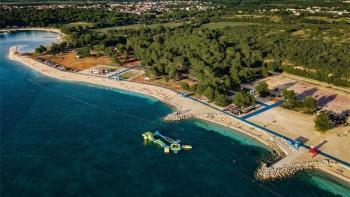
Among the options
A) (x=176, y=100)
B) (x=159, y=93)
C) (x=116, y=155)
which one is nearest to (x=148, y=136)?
(x=116, y=155)

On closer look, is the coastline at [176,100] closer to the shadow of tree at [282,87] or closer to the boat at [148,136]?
the boat at [148,136]

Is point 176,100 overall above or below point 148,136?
above

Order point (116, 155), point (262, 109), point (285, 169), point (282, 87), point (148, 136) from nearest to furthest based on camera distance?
point (285, 169) → point (116, 155) → point (148, 136) → point (262, 109) → point (282, 87)

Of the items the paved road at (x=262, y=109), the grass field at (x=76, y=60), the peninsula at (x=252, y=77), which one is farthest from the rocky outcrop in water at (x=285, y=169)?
the grass field at (x=76, y=60)

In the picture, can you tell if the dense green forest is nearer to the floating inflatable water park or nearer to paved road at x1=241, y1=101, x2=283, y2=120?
paved road at x1=241, y1=101, x2=283, y2=120

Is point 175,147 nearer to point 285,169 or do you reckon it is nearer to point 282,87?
point 285,169

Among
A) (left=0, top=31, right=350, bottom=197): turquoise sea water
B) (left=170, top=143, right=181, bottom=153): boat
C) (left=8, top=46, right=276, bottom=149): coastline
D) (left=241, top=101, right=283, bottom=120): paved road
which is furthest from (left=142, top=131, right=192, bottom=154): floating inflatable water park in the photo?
(left=241, top=101, right=283, bottom=120): paved road
